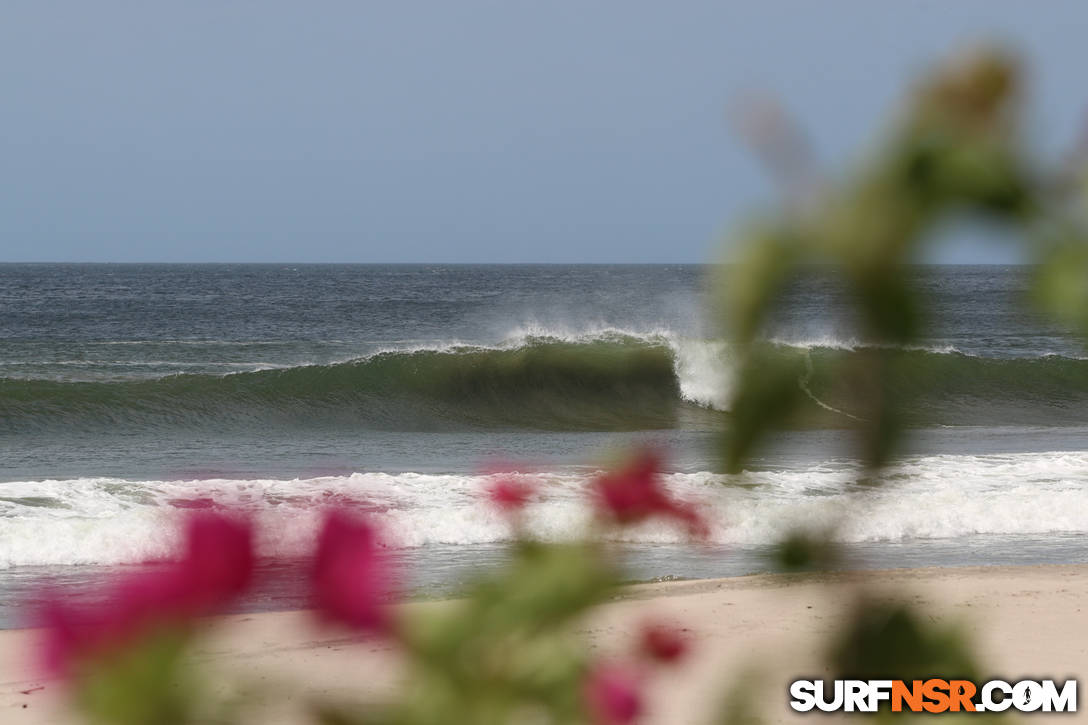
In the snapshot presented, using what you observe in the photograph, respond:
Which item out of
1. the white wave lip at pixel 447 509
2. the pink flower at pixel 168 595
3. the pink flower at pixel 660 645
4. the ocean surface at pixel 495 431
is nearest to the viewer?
the pink flower at pixel 168 595

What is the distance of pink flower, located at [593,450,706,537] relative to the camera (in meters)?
0.55

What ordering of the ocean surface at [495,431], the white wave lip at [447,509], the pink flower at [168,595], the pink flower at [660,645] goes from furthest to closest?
the white wave lip at [447,509]
the pink flower at [660,645]
the ocean surface at [495,431]
the pink flower at [168,595]

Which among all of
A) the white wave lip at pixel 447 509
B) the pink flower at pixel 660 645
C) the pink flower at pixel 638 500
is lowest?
the pink flower at pixel 660 645

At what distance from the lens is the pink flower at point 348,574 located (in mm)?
426

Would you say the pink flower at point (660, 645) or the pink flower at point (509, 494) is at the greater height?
the pink flower at point (509, 494)

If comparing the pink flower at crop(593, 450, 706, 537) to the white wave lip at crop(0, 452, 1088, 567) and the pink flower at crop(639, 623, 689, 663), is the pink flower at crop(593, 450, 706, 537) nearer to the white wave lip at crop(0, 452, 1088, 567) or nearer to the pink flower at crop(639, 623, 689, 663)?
the pink flower at crop(639, 623, 689, 663)

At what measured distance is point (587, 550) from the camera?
528 millimetres

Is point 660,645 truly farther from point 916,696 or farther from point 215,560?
point 215,560

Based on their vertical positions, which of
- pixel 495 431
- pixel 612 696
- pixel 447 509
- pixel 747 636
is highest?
pixel 495 431

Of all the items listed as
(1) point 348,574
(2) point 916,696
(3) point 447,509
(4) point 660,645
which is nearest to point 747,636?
(3) point 447,509

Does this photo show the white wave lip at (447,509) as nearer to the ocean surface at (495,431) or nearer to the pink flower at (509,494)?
the ocean surface at (495,431)

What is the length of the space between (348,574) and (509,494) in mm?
189

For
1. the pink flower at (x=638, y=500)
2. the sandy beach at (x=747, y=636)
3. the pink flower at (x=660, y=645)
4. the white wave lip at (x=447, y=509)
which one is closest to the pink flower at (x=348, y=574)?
the sandy beach at (x=747, y=636)

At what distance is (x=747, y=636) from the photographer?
20.4 feet
